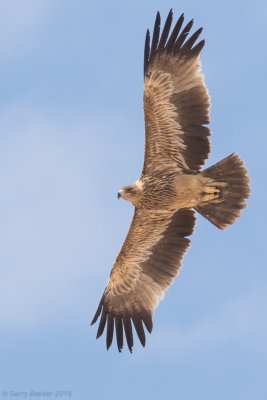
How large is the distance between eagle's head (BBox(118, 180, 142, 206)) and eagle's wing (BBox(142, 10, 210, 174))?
77 cm

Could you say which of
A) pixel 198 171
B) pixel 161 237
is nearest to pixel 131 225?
pixel 161 237

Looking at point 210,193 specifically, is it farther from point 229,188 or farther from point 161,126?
point 161,126

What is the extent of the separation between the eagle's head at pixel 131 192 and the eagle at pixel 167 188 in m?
0.02

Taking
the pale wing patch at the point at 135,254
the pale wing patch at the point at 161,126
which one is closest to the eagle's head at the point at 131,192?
the pale wing patch at the point at 161,126

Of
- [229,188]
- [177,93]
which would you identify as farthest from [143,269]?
[177,93]

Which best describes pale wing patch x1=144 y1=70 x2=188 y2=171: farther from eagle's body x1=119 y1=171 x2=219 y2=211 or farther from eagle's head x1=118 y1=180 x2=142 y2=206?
eagle's head x1=118 y1=180 x2=142 y2=206

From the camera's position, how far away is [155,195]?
557 inches

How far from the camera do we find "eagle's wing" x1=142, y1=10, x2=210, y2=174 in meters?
13.6

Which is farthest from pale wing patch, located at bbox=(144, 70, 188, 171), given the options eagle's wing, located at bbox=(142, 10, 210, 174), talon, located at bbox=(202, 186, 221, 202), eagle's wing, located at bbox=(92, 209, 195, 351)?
eagle's wing, located at bbox=(92, 209, 195, 351)

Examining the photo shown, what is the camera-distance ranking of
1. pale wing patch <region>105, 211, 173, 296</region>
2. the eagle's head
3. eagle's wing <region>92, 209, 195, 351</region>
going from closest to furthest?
the eagle's head → eagle's wing <region>92, 209, 195, 351</region> → pale wing patch <region>105, 211, 173, 296</region>

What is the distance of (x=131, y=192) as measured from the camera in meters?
14.1

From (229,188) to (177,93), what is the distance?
1708mm

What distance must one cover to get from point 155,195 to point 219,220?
44.5 inches

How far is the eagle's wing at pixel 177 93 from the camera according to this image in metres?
13.6
